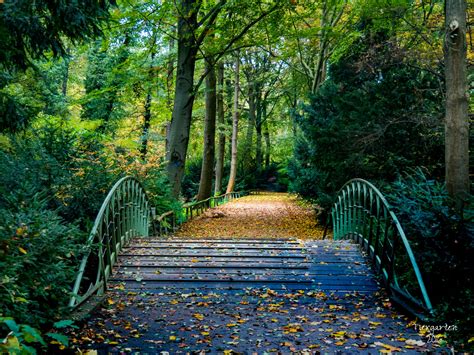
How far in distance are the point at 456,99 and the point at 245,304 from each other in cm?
421

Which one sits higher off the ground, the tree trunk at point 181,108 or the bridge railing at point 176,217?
the tree trunk at point 181,108

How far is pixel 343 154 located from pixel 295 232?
11.8 ft

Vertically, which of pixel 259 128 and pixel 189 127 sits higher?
pixel 259 128

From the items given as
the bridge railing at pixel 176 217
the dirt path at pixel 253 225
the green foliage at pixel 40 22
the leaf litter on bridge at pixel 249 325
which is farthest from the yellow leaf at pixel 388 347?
the dirt path at pixel 253 225

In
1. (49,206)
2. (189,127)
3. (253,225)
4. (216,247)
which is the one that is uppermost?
(189,127)

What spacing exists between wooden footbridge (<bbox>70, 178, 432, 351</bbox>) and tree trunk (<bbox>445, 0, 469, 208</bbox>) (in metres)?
1.25

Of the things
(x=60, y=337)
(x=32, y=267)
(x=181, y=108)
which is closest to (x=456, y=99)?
(x=32, y=267)

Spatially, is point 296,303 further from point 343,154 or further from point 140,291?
point 343,154

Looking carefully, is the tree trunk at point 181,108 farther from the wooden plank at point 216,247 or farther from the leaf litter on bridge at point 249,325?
the leaf litter on bridge at point 249,325

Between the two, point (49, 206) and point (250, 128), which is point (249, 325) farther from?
point (250, 128)

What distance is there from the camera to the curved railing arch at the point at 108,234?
419 cm

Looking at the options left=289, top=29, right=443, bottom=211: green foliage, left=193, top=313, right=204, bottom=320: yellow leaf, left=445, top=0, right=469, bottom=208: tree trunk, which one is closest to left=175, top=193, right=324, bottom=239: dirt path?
left=289, top=29, right=443, bottom=211: green foliage

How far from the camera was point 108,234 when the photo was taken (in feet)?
17.1

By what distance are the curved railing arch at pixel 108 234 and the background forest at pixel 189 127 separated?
→ 0.85 feet
